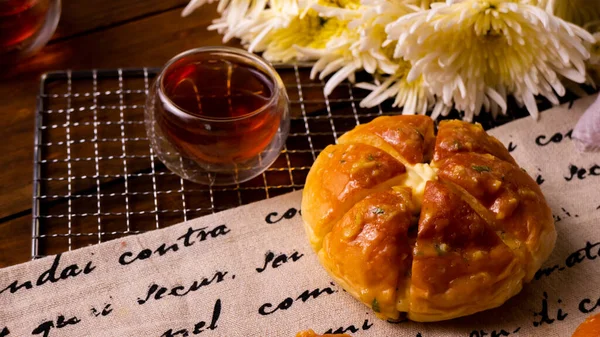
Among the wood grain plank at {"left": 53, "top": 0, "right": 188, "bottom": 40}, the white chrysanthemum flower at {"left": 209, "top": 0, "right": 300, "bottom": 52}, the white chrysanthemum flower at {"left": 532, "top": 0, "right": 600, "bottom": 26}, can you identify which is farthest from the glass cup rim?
the white chrysanthemum flower at {"left": 532, "top": 0, "right": 600, "bottom": 26}

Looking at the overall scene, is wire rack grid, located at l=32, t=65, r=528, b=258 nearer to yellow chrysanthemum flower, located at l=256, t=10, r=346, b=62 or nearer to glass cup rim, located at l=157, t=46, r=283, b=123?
yellow chrysanthemum flower, located at l=256, t=10, r=346, b=62

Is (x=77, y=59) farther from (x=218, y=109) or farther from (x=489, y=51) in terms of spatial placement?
(x=489, y=51)

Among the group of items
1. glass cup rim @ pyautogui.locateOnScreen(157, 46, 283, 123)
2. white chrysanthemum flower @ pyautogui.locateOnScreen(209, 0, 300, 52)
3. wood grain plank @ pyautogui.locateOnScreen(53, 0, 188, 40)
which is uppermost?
glass cup rim @ pyautogui.locateOnScreen(157, 46, 283, 123)

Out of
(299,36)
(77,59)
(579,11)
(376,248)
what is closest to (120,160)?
(77,59)

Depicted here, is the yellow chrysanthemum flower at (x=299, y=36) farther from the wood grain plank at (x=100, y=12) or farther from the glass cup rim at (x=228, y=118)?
the wood grain plank at (x=100, y=12)

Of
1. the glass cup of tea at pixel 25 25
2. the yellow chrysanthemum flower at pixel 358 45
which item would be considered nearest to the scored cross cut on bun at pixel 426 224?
the yellow chrysanthemum flower at pixel 358 45
